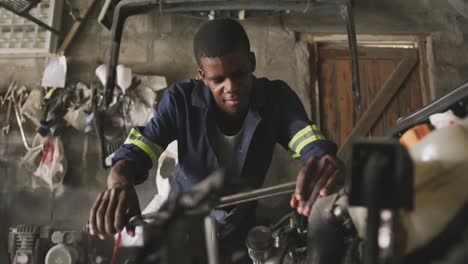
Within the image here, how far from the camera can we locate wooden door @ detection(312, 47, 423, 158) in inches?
121

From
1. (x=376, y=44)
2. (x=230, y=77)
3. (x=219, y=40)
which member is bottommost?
(x=230, y=77)

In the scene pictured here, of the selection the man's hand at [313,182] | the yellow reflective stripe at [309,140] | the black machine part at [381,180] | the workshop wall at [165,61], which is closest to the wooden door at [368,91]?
the workshop wall at [165,61]

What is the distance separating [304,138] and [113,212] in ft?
2.19

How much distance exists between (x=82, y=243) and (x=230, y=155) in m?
1.58

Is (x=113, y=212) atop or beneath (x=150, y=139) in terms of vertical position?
beneath

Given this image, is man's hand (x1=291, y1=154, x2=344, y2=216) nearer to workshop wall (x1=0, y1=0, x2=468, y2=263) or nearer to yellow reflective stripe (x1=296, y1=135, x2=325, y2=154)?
yellow reflective stripe (x1=296, y1=135, x2=325, y2=154)

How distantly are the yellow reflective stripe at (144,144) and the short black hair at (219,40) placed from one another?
359 millimetres

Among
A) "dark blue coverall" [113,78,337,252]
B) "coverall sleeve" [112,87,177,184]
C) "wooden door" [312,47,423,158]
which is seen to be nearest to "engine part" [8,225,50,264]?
"dark blue coverall" [113,78,337,252]

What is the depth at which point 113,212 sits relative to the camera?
0.91 meters

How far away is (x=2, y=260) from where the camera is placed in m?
2.85

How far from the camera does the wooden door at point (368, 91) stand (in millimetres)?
3076

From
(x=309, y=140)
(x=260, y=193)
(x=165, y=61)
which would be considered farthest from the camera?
(x=165, y=61)

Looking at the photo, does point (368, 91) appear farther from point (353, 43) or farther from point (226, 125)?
point (226, 125)

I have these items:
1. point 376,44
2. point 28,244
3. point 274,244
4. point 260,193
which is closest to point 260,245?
point 274,244
